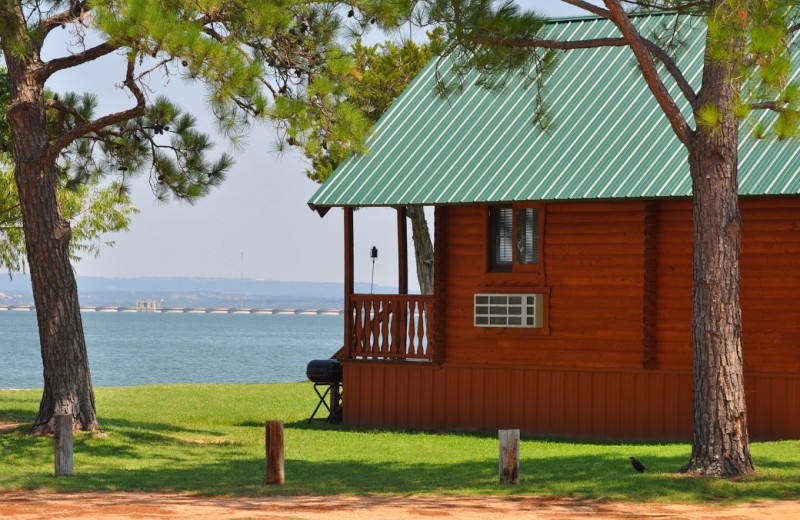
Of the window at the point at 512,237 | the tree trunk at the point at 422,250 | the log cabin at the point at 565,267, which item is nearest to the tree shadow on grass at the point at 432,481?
the log cabin at the point at 565,267

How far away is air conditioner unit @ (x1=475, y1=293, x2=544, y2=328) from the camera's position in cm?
2005

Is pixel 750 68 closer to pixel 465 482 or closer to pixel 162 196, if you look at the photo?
pixel 465 482

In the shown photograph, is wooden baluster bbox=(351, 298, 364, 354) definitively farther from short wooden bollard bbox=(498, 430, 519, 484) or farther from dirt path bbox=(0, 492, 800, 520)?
dirt path bbox=(0, 492, 800, 520)

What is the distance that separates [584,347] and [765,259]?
3.00m

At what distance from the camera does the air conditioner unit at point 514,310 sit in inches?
789

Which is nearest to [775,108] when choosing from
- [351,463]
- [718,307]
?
[718,307]

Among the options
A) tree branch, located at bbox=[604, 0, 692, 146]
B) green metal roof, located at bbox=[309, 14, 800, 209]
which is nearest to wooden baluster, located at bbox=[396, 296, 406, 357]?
green metal roof, located at bbox=[309, 14, 800, 209]

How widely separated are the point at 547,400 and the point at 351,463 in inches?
171

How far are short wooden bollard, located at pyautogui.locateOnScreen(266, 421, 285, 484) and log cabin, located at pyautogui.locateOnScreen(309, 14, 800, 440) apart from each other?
601cm

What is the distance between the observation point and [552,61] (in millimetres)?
16172

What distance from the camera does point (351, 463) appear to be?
17031 mm

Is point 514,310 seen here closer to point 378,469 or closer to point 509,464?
point 378,469

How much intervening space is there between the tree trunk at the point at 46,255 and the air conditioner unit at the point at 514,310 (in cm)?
604

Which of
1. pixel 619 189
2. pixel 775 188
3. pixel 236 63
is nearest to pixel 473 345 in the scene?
pixel 619 189
